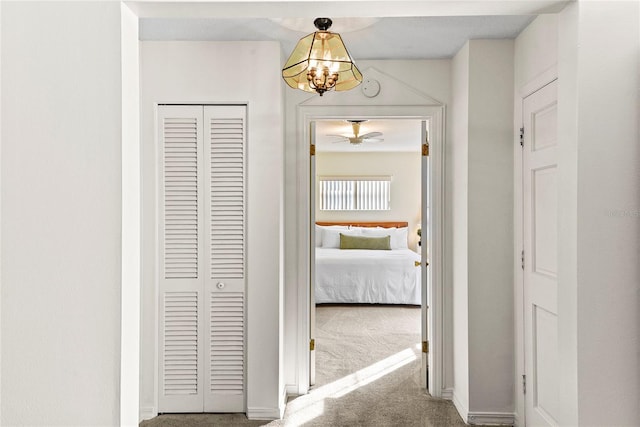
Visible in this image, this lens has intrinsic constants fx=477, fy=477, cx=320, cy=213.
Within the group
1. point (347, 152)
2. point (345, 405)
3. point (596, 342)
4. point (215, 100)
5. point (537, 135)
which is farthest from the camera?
point (347, 152)

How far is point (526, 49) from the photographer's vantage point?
281 centimetres

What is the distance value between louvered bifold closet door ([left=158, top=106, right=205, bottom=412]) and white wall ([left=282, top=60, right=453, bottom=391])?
0.63m

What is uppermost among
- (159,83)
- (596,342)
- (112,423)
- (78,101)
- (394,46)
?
(394,46)

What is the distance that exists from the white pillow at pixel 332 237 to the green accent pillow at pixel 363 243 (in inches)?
8.1

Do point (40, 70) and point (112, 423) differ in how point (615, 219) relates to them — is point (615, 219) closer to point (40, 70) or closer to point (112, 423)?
point (112, 423)

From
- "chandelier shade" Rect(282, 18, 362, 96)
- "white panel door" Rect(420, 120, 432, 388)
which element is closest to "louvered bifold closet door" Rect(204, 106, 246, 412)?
"chandelier shade" Rect(282, 18, 362, 96)

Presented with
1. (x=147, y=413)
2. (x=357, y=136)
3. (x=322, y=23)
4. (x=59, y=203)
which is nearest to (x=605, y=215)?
(x=59, y=203)

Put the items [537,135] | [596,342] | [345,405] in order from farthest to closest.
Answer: [345,405] < [537,135] < [596,342]

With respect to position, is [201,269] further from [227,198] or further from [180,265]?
[227,198]

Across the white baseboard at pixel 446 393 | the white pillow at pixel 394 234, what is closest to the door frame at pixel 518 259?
the white baseboard at pixel 446 393

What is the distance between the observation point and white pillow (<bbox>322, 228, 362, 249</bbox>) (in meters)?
7.86

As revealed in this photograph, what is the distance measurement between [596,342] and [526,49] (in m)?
2.04

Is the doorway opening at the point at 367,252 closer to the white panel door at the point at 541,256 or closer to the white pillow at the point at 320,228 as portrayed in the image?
the white pillow at the point at 320,228

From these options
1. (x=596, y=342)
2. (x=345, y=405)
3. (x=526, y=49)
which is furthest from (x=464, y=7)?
(x=345, y=405)
